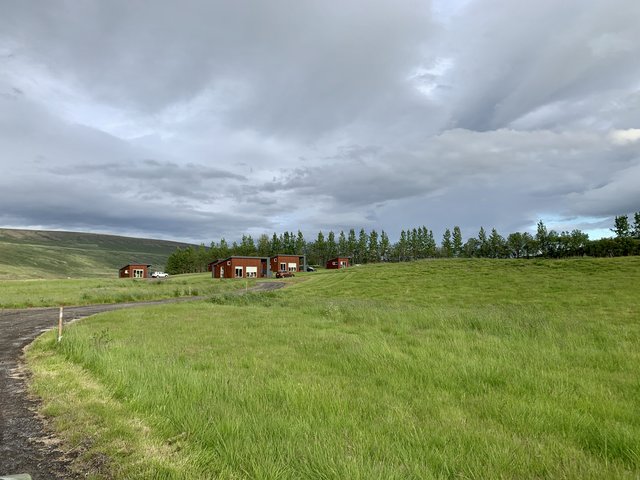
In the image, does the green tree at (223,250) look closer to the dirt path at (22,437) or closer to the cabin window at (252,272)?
the cabin window at (252,272)

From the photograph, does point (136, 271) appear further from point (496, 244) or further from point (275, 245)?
point (496, 244)

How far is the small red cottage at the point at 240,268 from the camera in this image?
268 feet

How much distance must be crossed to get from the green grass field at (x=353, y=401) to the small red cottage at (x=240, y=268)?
67.9m

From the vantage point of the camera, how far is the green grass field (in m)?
4.38

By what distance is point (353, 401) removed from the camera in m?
6.36

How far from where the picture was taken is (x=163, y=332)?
14.8 meters

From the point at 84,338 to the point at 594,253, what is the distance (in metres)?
128

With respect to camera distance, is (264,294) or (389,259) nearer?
(264,294)

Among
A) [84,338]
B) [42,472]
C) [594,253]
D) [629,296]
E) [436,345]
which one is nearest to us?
[42,472]

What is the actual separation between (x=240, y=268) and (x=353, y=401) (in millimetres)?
77923

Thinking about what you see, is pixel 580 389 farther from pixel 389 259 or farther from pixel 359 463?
pixel 389 259

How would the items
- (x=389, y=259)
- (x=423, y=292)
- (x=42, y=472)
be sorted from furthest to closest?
(x=389, y=259) < (x=423, y=292) < (x=42, y=472)

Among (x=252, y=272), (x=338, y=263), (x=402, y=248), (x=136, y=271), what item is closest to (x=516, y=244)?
(x=402, y=248)

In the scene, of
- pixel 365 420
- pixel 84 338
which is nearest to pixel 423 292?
pixel 84 338
